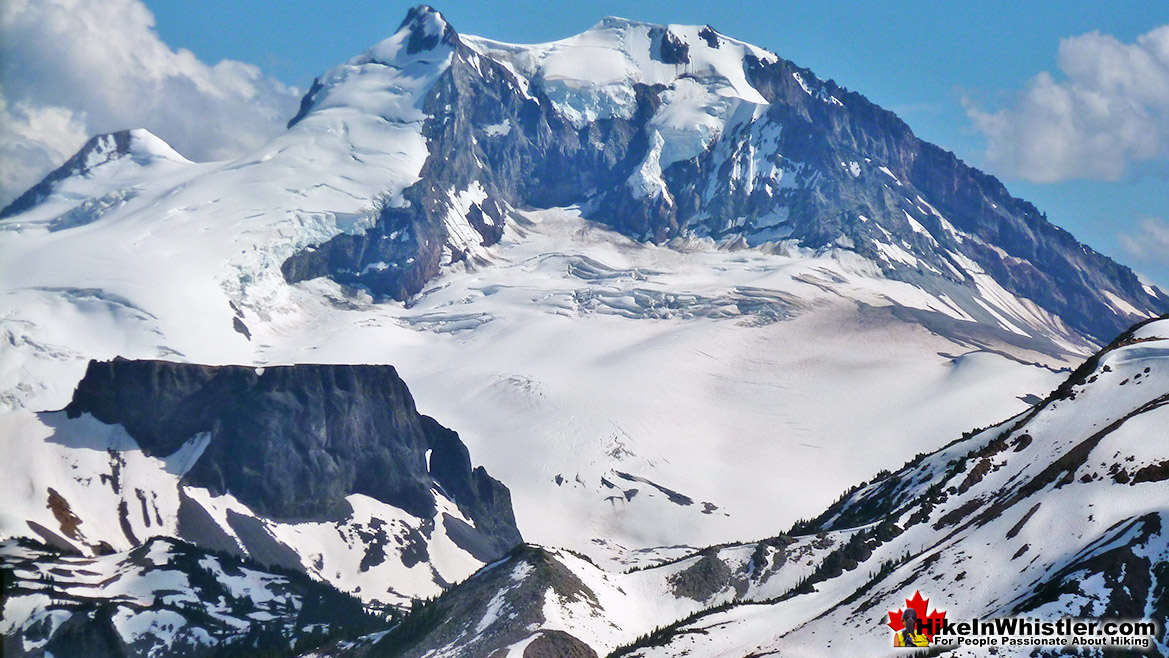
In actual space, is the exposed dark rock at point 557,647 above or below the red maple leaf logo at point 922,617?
above

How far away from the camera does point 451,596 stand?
163875mm

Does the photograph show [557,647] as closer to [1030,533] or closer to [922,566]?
[922,566]

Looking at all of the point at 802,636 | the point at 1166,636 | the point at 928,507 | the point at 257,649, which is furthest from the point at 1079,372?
the point at 257,649

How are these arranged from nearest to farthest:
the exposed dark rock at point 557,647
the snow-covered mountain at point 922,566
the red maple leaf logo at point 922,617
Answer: the snow-covered mountain at point 922,566 → the red maple leaf logo at point 922,617 → the exposed dark rock at point 557,647

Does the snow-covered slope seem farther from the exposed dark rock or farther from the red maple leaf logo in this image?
the exposed dark rock

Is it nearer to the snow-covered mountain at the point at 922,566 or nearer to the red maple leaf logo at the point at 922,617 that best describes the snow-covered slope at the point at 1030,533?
the snow-covered mountain at the point at 922,566

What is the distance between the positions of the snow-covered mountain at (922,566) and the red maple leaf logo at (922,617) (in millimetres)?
1214

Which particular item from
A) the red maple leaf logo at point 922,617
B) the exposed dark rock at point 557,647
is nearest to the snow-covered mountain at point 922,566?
the exposed dark rock at point 557,647

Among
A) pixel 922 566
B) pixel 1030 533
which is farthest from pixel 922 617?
pixel 922 566

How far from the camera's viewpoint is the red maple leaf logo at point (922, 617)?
110000 mm

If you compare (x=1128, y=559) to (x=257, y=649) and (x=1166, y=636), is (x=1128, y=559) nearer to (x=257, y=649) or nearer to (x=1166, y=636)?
(x=1166, y=636)

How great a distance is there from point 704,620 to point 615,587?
72.7 feet

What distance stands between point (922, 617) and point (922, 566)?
1580 centimetres

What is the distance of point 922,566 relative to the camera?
418 feet
